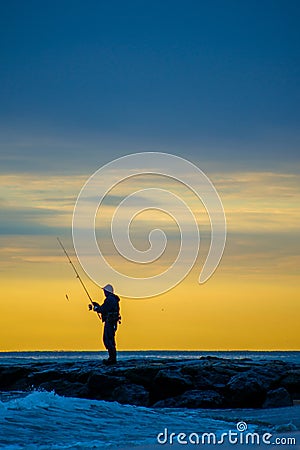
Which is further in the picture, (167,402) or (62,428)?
(167,402)

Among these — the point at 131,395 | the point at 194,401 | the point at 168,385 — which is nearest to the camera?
the point at 194,401

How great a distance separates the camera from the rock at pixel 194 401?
70.8 feet

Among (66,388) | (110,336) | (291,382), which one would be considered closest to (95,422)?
(66,388)

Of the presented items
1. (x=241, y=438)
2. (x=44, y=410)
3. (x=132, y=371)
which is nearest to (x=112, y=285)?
(x=132, y=371)

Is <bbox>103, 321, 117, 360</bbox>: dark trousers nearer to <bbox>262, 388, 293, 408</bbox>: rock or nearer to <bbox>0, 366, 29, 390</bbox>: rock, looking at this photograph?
<bbox>0, 366, 29, 390</bbox>: rock

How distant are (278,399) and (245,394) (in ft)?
2.81

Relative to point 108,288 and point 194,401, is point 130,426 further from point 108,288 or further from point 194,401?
point 108,288

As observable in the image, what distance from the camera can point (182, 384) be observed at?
22.2 m

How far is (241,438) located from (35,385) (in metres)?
9.31

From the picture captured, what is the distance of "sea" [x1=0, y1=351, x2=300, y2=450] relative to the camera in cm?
1559

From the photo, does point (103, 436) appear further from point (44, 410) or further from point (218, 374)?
point (218, 374)

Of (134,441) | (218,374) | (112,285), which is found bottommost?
(134,441)

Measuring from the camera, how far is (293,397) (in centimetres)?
2253

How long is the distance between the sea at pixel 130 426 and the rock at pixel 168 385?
119 centimetres
